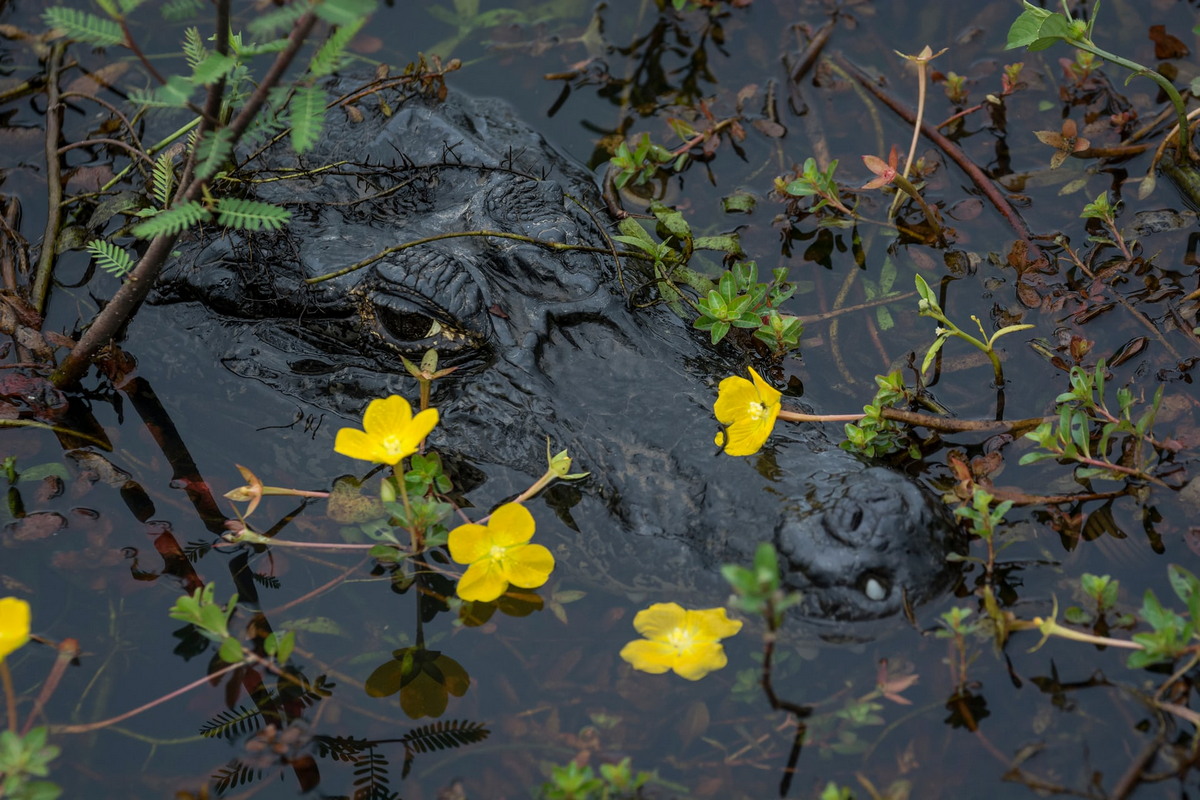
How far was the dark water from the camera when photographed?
9.66 ft

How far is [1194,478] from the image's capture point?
3361 millimetres

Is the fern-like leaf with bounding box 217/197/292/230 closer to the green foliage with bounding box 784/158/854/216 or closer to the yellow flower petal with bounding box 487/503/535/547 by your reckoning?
the yellow flower petal with bounding box 487/503/535/547

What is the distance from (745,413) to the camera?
3.16 m

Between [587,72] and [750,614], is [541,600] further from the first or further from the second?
[587,72]

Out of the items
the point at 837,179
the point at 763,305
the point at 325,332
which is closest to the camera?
the point at 325,332

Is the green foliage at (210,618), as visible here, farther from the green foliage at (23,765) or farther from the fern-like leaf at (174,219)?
the fern-like leaf at (174,219)

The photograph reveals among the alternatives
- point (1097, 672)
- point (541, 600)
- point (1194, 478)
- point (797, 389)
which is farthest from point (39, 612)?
point (1194, 478)

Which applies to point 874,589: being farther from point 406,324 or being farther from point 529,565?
point 406,324

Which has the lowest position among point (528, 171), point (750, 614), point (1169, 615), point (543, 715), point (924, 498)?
point (543, 715)

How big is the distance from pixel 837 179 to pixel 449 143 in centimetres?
177

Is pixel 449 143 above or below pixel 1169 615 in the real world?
above

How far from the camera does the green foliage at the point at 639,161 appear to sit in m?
4.39

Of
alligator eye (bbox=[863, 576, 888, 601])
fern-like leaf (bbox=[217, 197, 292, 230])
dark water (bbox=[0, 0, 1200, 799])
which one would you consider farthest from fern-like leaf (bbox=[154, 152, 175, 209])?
alligator eye (bbox=[863, 576, 888, 601])

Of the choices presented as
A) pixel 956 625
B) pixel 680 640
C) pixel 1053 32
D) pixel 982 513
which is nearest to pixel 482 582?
pixel 680 640
